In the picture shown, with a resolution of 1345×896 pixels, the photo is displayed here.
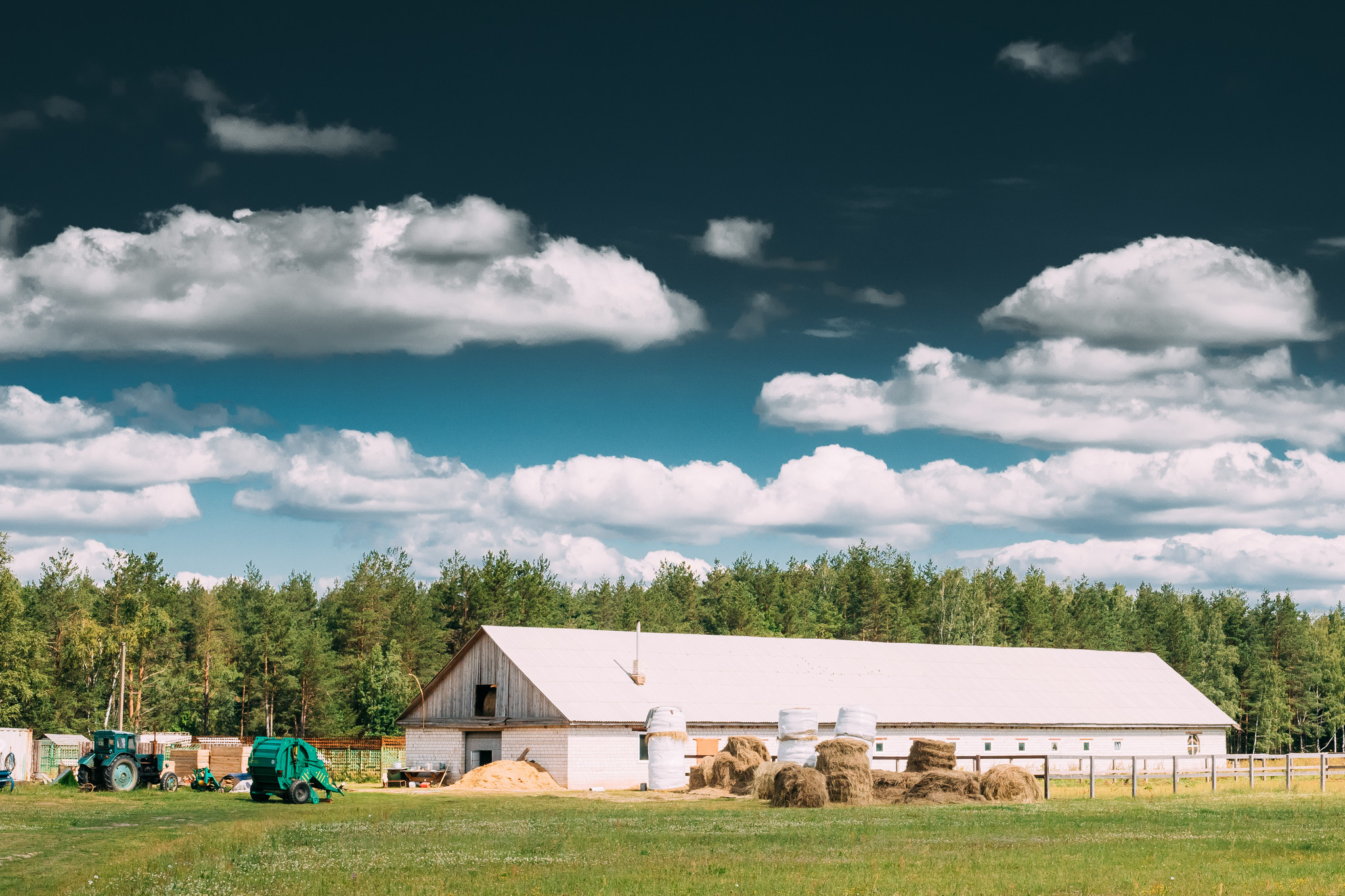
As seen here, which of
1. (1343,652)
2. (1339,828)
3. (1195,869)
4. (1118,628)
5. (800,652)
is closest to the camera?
(1195,869)

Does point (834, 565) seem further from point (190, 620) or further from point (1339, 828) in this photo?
point (1339, 828)

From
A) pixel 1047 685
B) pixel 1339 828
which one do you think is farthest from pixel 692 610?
pixel 1339 828

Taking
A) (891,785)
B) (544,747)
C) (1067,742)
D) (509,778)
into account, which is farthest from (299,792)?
(1067,742)

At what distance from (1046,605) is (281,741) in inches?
3684

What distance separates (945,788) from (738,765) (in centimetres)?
801

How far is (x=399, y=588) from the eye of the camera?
104812 mm

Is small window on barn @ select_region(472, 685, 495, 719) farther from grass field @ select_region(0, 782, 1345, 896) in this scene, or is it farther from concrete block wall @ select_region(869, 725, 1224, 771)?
grass field @ select_region(0, 782, 1345, 896)

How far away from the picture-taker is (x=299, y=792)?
40281 millimetres

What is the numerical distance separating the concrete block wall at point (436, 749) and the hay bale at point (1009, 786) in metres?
25.2

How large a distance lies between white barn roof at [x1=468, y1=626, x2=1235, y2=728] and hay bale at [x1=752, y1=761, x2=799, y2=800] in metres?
11.7

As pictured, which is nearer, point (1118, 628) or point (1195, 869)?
point (1195, 869)

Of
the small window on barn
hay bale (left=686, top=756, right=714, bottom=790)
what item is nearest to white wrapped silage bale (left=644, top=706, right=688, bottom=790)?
hay bale (left=686, top=756, right=714, bottom=790)

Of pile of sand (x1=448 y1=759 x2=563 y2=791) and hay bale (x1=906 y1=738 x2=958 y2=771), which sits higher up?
hay bale (x1=906 y1=738 x2=958 y2=771)

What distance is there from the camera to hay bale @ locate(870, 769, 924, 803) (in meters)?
36.8
